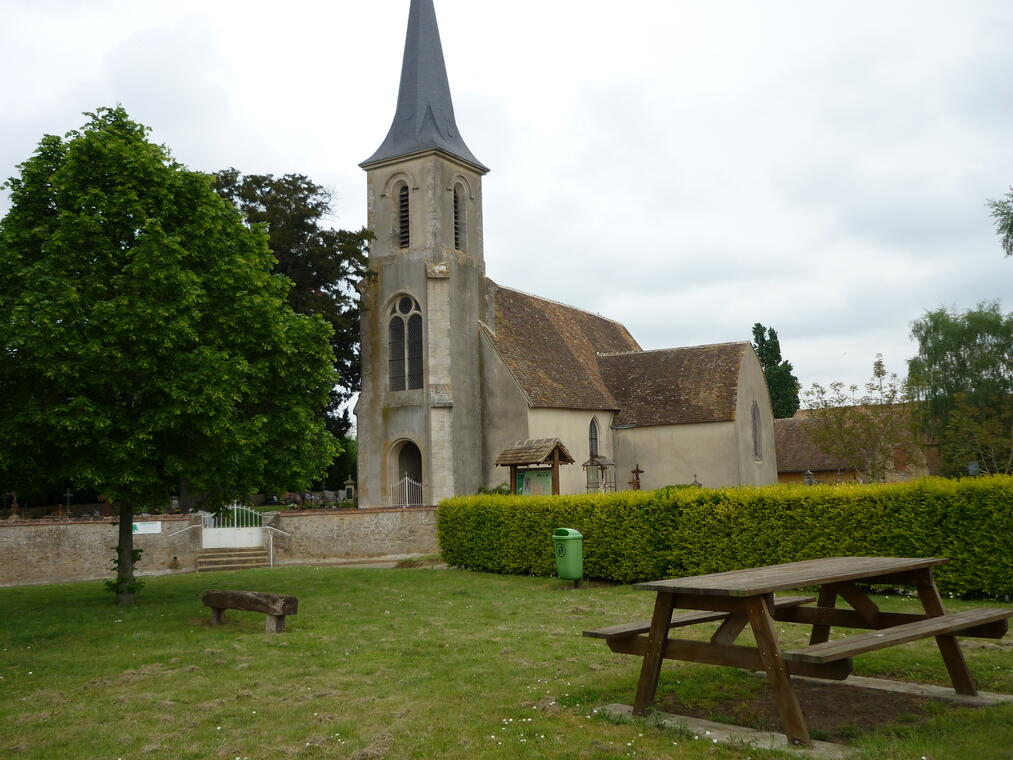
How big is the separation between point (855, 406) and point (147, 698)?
35734 mm

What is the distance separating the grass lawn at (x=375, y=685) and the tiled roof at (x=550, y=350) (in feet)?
59.9

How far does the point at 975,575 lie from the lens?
13.8 m

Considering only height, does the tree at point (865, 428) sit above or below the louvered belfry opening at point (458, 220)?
below

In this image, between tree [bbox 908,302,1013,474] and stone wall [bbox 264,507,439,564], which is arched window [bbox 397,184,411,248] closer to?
stone wall [bbox 264,507,439,564]

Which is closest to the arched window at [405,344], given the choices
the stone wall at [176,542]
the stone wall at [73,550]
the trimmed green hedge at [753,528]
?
the stone wall at [176,542]

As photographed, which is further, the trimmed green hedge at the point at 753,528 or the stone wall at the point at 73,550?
the stone wall at the point at 73,550

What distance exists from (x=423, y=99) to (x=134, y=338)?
23.7 m

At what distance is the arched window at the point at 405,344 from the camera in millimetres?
32844

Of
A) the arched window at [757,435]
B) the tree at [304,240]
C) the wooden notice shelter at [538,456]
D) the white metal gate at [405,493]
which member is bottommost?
the white metal gate at [405,493]

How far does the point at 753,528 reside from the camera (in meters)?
16.1

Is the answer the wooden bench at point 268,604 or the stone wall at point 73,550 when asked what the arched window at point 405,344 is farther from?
the wooden bench at point 268,604

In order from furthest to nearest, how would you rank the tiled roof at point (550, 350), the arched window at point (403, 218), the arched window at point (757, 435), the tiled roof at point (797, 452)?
the tiled roof at point (797, 452), the arched window at point (757, 435), the arched window at point (403, 218), the tiled roof at point (550, 350)

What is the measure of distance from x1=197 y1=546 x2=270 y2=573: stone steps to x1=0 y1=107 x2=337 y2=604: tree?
28.3ft

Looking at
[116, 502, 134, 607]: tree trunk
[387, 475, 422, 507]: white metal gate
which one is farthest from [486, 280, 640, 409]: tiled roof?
[116, 502, 134, 607]: tree trunk
